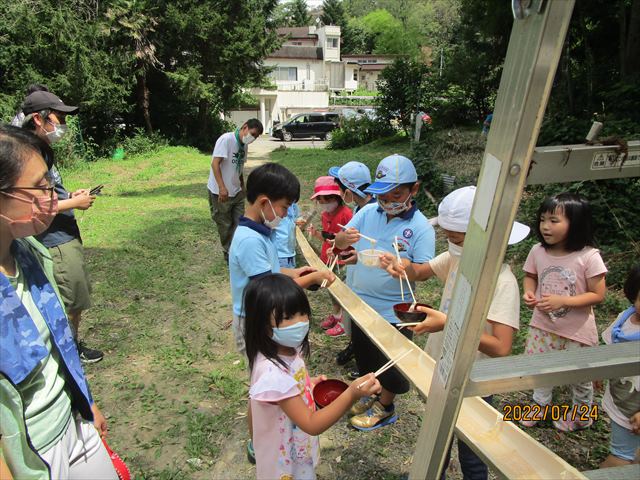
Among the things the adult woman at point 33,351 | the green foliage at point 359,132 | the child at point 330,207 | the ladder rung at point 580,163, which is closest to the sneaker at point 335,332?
the child at point 330,207

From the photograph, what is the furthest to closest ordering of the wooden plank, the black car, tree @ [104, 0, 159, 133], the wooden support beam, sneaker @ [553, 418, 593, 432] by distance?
1. the black car
2. tree @ [104, 0, 159, 133]
3. sneaker @ [553, 418, 593, 432]
4. the wooden support beam
5. the wooden plank

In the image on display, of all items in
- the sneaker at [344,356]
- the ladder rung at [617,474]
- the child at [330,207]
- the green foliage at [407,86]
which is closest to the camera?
the ladder rung at [617,474]

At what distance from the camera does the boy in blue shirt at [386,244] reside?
9.05 ft

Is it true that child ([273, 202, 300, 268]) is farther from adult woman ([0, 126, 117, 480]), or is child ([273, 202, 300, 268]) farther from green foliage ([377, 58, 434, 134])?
green foliage ([377, 58, 434, 134])

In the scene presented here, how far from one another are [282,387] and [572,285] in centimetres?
209

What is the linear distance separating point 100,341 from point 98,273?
6.66ft

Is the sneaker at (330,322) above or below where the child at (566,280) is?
below

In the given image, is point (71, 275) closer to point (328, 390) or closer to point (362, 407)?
point (328, 390)

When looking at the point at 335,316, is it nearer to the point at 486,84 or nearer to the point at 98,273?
the point at 98,273

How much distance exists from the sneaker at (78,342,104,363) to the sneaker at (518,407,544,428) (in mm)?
3737

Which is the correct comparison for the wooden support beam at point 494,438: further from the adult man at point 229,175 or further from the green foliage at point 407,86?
the green foliage at point 407,86

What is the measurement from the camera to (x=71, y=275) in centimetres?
335

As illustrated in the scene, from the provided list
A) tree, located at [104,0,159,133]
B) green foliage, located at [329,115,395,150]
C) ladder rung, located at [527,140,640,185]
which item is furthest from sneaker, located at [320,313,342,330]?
tree, located at [104,0,159,133]

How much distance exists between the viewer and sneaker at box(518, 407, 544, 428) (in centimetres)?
309
